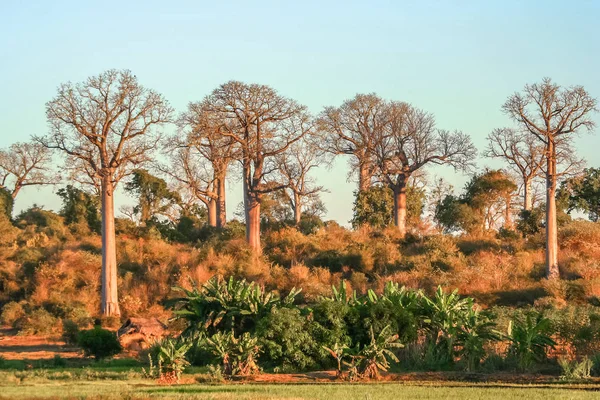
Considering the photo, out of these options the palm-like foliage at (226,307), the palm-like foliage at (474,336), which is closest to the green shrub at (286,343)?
the palm-like foliage at (226,307)

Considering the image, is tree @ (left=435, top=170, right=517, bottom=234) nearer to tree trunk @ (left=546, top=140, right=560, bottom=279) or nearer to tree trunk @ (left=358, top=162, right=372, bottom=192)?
tree trunk @ (left=358, top=162, right=372, bottom=192)

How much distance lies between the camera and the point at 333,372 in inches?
698

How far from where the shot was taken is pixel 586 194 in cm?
4656

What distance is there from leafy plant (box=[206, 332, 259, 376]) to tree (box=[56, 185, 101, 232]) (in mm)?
30682

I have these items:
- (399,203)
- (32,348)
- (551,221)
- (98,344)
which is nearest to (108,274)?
(32,348)

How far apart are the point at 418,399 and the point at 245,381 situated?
167 inches

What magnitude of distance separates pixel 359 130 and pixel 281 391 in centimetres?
3322

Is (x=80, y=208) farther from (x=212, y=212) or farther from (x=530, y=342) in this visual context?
(x=530, y=342)

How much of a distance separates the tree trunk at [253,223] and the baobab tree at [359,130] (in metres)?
7.45

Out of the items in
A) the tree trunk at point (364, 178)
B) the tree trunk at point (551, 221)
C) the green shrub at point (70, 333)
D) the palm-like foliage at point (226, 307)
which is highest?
the tree trunk at point (364, 178)

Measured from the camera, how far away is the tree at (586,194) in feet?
151

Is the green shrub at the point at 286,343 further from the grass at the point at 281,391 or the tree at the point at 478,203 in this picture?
the tree at the point at 478,203

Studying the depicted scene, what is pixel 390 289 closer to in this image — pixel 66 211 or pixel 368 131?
pixel 368 131

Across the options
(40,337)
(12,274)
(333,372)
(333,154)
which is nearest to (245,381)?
(333,372)
